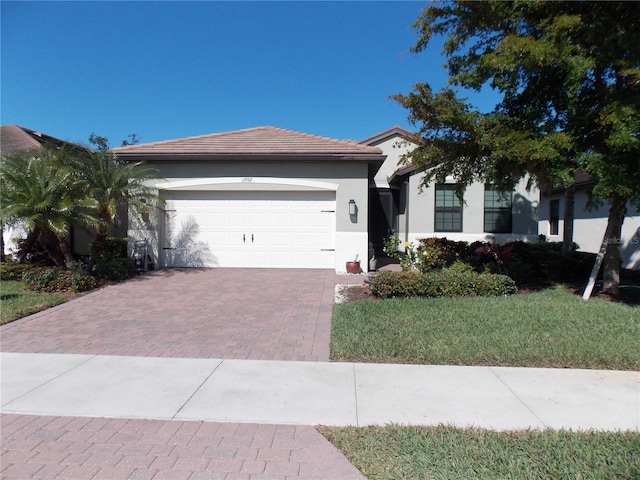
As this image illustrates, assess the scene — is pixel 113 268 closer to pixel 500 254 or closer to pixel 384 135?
pixel 500 254

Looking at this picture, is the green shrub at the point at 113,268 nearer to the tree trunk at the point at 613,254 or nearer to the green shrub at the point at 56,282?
the green shrub at the point at 56,282

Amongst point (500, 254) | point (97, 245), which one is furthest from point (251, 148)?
point (500, 254)

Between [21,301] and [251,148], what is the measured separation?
749 cm

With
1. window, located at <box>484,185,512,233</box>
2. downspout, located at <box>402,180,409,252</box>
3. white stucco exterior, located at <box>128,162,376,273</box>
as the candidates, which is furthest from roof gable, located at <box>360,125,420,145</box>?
white stucco exterior, located at <box>128,162,376,273</box>

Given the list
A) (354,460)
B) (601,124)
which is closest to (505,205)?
(601,124)

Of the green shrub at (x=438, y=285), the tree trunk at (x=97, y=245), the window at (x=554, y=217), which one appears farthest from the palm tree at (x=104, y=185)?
the window at (x=554, y=217)

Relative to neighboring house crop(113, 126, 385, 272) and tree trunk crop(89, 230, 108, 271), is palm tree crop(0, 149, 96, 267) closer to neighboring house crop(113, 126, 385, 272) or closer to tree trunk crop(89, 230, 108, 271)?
tree trunk crop(89, 230, 108, 271)

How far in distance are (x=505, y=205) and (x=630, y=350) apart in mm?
11431

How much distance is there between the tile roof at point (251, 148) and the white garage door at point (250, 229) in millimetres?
1343

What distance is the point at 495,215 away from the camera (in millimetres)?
15984

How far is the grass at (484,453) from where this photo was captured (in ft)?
9.58

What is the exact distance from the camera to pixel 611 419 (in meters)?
3.76

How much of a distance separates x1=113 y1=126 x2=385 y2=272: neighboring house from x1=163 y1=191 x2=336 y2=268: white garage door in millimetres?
33

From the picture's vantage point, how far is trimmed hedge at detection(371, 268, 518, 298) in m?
8.66
